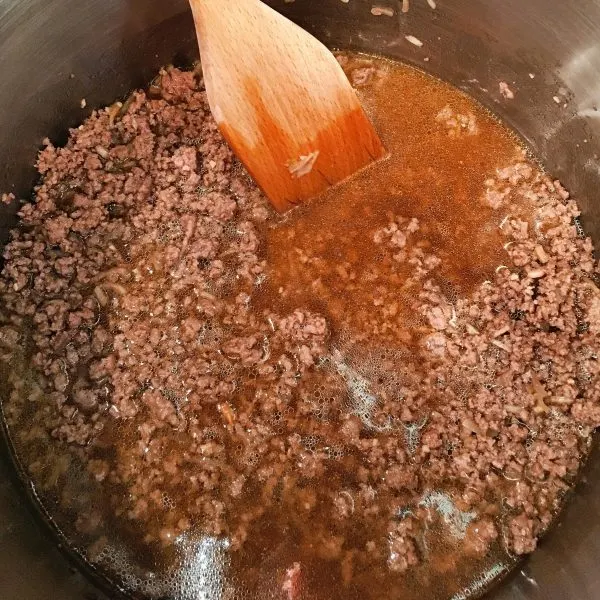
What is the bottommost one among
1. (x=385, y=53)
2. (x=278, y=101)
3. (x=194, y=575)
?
(x=194, y=575)

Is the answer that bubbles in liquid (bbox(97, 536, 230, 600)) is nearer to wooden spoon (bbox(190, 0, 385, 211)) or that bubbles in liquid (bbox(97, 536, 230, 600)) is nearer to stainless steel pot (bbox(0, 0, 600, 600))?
stainless steel pot (bbox(0, 0, 600, 600))

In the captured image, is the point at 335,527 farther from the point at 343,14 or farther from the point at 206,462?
the point at 343,14

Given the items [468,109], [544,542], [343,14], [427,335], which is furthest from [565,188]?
[544,542]

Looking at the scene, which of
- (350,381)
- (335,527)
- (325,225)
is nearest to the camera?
(335,527)

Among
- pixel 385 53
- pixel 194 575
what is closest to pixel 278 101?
pixel 385 53

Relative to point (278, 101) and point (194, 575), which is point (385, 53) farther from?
point (194, 575)

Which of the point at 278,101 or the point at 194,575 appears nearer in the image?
the point at 194,575

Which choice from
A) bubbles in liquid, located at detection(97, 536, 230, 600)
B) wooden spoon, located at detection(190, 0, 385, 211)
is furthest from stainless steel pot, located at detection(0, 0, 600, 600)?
wooden spoon, located at detection(190, 0, 385, 211)

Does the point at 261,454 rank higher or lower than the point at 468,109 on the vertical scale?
lower
